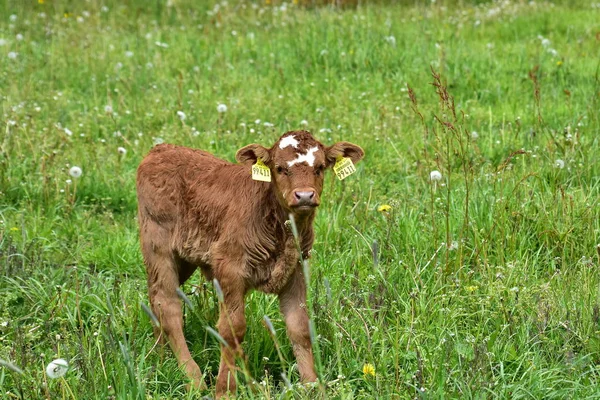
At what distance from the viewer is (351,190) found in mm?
6637

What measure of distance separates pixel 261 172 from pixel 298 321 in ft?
2.55

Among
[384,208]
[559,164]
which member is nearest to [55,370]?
[384,208]

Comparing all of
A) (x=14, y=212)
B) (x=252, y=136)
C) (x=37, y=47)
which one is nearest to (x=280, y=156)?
(x=14, y=212)

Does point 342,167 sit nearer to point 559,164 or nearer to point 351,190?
point 351,190

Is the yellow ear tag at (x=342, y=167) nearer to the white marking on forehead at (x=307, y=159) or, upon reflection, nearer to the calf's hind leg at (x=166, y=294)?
the white marking on forehead at (x=307, y=159)

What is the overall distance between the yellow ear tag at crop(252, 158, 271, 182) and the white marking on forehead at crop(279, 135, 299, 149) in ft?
0.50

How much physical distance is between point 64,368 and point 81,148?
4320mm

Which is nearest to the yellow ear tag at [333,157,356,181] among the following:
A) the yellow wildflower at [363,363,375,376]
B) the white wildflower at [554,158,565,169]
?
the yellow wildflower at [363,363,375,376]

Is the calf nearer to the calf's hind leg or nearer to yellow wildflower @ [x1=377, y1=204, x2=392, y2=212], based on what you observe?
the calf's hind leg

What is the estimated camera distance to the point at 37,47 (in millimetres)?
10719

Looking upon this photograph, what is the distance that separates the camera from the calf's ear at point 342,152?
4.59 m

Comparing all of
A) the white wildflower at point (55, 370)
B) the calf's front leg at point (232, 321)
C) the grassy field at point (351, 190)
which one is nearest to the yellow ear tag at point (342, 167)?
the grassy field at point (351, 190)

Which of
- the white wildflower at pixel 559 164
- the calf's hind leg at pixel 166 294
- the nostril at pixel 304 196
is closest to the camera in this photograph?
the nostril at pixel 304 196

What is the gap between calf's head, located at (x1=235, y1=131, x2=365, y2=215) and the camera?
13.7 feet
